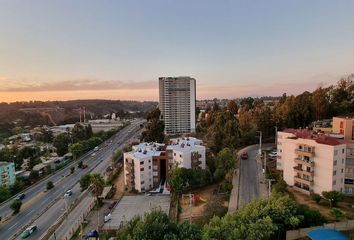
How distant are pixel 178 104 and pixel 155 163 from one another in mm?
49867

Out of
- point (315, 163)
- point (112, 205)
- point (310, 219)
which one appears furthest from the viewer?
point (112, 205)

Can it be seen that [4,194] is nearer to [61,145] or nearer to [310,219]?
[61,145]

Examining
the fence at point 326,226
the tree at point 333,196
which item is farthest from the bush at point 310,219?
the tree at point 333,196

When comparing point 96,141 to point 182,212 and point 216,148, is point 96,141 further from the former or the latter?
point 182,212

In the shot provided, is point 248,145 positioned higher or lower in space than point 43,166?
higher

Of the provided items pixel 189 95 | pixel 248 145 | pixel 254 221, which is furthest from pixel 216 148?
pixel 189 95

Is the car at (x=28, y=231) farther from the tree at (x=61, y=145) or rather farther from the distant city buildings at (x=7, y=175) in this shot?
the tree at (x=61, y=145)

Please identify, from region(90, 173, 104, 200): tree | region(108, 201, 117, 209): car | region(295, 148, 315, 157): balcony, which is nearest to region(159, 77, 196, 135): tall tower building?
region(90, 173, 104, 200): tree

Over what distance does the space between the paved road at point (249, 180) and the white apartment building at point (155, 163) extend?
5.86 m

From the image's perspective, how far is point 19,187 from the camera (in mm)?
38562

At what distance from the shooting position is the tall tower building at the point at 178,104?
83.9 m

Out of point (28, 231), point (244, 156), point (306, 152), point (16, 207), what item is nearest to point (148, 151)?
point (244, 156)

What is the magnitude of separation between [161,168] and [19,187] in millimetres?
21295

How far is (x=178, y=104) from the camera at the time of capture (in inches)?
3307
